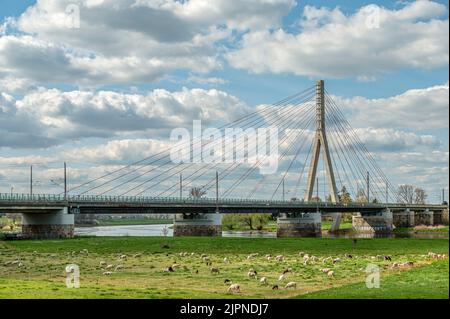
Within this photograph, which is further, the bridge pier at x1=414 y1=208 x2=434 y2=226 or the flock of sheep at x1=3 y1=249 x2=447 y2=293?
the bridge pier at x1=414 y1=208 x2=434 y2=226

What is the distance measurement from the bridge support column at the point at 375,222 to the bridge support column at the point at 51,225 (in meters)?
78.6

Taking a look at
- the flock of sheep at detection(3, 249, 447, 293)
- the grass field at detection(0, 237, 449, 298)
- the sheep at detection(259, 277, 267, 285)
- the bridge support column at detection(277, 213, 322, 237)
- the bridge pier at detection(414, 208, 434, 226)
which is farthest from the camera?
the bridge pier at detection(414, 208, 434, 226)

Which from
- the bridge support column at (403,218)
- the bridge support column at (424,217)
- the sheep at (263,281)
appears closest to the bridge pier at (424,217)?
the bridge support column at (424,217)

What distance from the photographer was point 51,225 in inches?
3462

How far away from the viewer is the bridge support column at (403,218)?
161 metres

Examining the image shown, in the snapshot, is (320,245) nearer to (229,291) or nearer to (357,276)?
(357,276)

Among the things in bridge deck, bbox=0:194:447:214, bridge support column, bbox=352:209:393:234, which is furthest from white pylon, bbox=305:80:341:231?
bridge support column, bbox=352:209:393:234

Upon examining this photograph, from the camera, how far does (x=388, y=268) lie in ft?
127

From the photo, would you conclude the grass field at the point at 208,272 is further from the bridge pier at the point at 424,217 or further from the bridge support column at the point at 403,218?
the bridge pier at the point at 424,217

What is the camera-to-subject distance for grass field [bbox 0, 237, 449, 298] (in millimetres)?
25125

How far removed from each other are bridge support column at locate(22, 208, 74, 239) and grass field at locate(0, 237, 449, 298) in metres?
20.1

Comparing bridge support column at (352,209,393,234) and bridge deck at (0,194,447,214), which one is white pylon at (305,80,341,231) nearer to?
bridge deck at (0,194,447,214)
